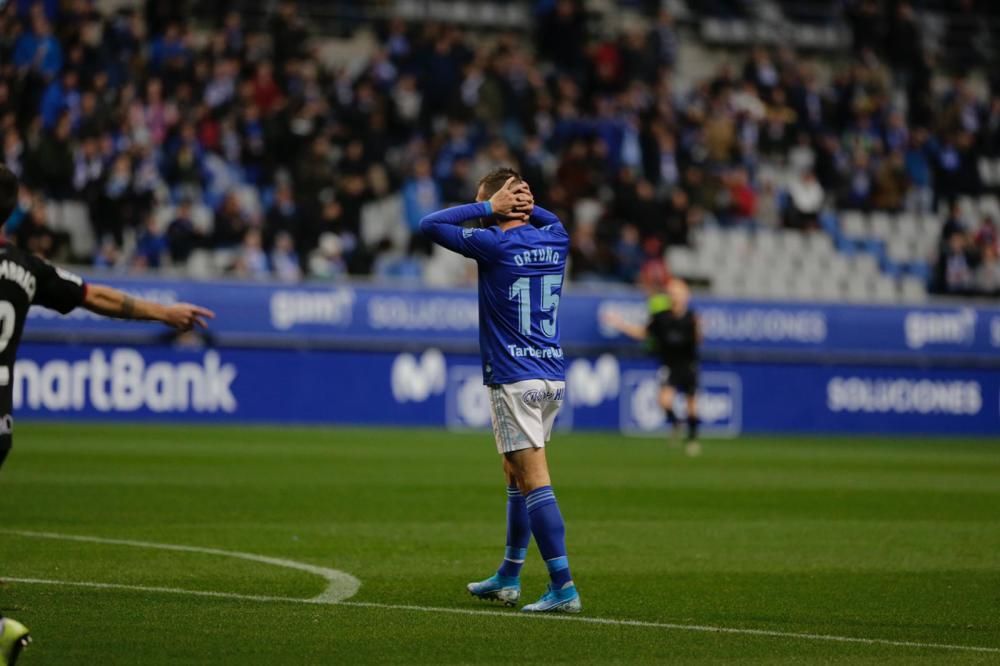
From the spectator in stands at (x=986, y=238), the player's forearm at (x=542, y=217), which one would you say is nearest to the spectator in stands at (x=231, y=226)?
the spectator in stands at (x=986, y=238)

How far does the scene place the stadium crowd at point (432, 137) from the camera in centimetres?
2691

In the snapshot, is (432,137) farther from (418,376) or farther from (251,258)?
(251,258)

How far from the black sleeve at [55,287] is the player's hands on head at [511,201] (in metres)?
2.26

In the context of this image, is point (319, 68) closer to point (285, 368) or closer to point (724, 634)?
point (285, 368)

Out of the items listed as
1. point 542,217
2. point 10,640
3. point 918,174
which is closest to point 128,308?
point 10,640

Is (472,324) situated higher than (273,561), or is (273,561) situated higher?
→ (472,324)

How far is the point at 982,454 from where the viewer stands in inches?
1017

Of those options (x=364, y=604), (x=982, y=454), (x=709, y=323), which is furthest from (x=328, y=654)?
(x=709, y=323)

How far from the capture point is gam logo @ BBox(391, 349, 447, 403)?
28.3 metres

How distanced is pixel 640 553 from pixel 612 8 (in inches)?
1009

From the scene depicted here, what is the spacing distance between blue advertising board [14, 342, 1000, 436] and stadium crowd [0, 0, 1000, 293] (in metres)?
1.59

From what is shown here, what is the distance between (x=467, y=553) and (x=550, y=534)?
3.18 metres

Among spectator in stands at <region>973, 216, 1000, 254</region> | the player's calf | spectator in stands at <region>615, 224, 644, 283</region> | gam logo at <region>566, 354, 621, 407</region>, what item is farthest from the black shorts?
the player's calf

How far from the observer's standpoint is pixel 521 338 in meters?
9.01
